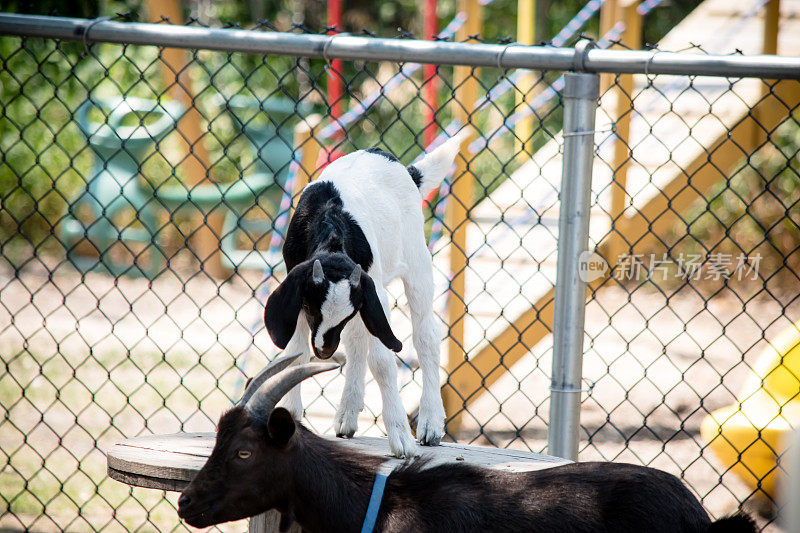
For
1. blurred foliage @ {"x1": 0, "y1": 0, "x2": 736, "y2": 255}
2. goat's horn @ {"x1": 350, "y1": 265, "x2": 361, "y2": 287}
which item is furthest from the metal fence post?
blurred foliage @ {"x1": 0, "y1": 0, "x2": 736, "y2": 255}

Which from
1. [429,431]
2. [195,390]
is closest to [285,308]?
[429,431]

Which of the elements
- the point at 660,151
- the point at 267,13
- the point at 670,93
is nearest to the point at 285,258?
the point at 660,151

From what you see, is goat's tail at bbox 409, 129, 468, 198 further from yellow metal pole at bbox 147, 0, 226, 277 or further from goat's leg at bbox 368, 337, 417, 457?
yellow metal pole at bbox 147, 0, 226, 277

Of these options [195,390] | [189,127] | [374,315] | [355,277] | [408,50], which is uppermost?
[408,50]

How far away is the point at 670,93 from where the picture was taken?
6.48 meters

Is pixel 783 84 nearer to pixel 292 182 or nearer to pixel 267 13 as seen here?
pixel 292 182

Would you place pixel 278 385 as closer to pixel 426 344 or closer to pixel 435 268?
pixel 426 344

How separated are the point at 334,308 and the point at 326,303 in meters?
0.02

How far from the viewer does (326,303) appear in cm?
207

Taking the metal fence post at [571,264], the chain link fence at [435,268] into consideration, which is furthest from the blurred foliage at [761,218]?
the metal fence post at [571,264]

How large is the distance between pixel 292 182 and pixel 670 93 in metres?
3.19

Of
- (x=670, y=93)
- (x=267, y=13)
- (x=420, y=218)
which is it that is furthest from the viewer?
(x=267, y=13)

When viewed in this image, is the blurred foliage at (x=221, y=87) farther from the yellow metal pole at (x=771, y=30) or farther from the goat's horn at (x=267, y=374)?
the goat's horn at (x=267, y=374)

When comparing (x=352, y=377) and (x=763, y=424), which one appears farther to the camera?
(x=763, y=424)
